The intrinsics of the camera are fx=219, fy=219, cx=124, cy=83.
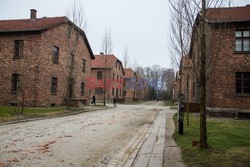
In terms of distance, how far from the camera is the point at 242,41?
645 inches

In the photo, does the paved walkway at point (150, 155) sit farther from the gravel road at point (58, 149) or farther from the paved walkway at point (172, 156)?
the gravel road at point (58, 149)

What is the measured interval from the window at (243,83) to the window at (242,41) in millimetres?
1805

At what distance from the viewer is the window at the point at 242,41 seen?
16.3 meters

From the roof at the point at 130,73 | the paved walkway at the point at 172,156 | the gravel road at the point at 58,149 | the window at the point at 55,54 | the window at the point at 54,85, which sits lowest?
the gravel road at the point at 58,149

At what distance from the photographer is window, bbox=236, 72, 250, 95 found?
16.0m

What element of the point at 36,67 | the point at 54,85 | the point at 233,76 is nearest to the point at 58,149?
the point at 233,76

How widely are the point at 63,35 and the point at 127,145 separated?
63.7 ft

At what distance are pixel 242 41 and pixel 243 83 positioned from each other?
315 cm

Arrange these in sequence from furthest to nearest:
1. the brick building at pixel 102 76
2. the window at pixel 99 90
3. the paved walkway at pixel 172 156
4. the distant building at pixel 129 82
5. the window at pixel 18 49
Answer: the distant building at pixel 129 82 → the window at pixel 99 90 → the brick building at pixel 102 76 → the window at pixel 18 49 → the paved walkway at pixel 172 156

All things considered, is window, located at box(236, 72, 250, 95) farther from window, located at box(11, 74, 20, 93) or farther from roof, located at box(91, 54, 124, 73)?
roof, located at box(91, 54, 124, 73)

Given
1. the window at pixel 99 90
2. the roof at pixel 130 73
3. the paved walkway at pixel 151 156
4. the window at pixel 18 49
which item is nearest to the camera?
the paved walkway at pixel 151 156

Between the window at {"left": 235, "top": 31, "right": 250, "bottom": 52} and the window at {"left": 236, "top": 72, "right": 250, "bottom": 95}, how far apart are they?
181 centimetres

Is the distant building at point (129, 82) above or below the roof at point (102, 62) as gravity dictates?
below

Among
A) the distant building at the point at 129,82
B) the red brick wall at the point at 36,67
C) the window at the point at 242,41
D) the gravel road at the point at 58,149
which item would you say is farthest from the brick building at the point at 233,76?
the distant building at the point at 129,82
